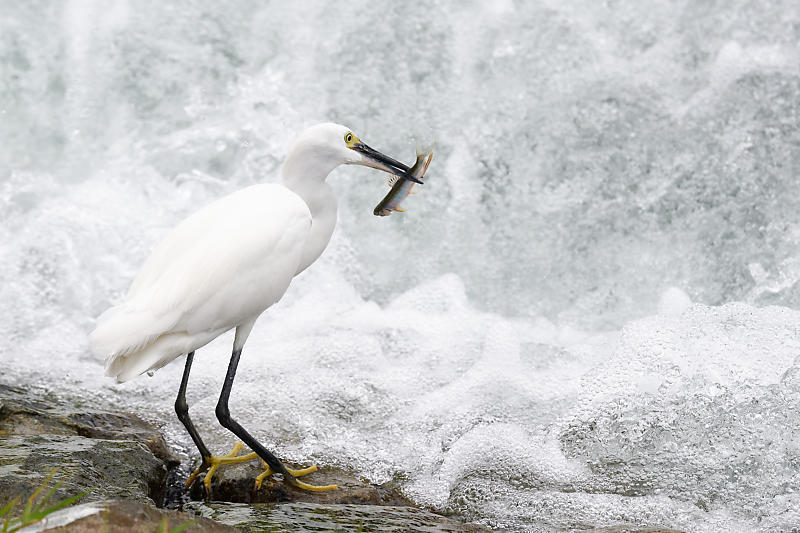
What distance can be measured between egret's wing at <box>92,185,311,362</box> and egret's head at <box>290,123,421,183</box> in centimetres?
18

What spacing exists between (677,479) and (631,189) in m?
2.56

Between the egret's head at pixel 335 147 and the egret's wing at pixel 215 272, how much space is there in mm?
181

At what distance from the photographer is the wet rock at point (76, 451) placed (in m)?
2.50

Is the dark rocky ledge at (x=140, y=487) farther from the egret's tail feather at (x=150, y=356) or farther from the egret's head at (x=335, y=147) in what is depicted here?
the egret's head at (x=335, y=147)

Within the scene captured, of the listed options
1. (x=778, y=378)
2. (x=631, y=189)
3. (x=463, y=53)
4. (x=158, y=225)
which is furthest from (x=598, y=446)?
(x=463, y=53)

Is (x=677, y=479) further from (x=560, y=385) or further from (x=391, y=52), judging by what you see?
(x=391, y=52)

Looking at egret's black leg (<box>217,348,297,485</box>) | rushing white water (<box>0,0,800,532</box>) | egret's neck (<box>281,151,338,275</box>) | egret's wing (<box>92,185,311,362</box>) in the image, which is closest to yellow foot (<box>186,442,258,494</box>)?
egret's black leg (<box>217,348,297,485</box>)

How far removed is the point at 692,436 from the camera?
349 centimetres

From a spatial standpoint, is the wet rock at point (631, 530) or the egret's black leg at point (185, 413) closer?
the wet rock at point (631, 530)

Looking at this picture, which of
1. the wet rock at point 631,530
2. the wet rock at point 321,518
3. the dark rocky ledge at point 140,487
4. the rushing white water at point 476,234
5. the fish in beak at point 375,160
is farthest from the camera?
the rushing white water at point 476,234

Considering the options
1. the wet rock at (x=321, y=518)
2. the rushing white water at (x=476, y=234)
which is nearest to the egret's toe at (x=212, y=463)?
the rushing white water at (x=476, y=234)

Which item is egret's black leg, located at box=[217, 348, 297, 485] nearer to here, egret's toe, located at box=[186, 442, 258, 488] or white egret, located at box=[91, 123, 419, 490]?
white egret, located at box=[91, 123, 419, 490]

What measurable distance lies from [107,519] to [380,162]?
5.53 ft

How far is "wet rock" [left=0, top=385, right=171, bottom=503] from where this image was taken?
8.19ft
